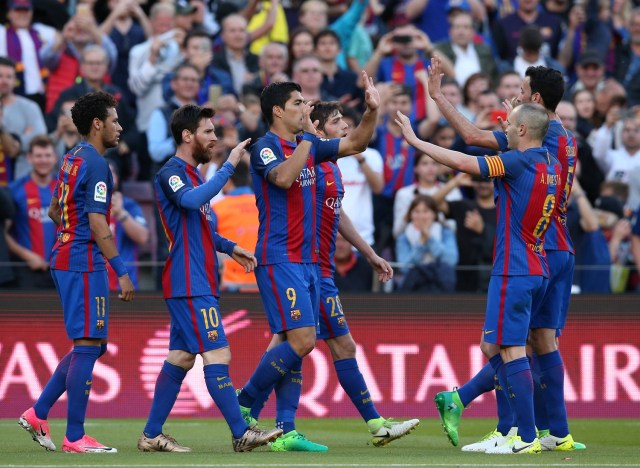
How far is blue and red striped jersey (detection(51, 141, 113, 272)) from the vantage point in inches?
378

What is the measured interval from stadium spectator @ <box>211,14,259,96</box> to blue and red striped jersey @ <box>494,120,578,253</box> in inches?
288

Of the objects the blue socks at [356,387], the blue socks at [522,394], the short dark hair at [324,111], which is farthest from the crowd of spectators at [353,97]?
the blue socks at [522,394]

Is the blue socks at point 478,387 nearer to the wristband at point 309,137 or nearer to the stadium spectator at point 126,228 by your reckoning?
the wristband at point 309,137

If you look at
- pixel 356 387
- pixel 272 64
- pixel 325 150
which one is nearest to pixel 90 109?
pixel 325 150

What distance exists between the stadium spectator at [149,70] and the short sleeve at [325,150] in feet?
21.3

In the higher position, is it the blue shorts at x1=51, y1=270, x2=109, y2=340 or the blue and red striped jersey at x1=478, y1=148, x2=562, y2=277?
the blue and red striped jersey at x1=478, y1=148, x2=562, y2=277

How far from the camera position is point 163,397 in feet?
31.7

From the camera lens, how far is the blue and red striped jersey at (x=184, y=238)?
9508 mm

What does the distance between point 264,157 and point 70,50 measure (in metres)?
7.83

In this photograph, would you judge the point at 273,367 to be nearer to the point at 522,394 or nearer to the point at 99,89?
the point at 522,394

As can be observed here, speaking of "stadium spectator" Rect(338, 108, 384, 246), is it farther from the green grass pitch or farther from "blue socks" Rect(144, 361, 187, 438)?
"blue socks" Rect(144, 361, 187, 438)

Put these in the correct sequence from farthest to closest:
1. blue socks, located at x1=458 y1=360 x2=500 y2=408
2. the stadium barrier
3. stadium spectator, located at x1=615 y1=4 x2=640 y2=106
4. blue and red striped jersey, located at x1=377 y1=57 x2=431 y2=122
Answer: stadium spectator, located at x1=615 y1=4 x2=640 y2=106
blue and red striped jersey, located at x1=377 y1=57 x2=431 y2=122
the stadium barrier
blue socks, located at x1=458 y1=360 x2=500 y2=408

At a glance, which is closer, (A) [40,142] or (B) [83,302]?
(B) [83,302]

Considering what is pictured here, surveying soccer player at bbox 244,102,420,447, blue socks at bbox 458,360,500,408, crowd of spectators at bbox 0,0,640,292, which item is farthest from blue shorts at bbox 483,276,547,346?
crowd of spectators at bbox 0,0,640,292
